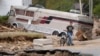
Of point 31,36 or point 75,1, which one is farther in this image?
point 75,1

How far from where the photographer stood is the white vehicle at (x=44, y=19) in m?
31.5

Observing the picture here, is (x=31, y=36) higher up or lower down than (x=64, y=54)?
lower down

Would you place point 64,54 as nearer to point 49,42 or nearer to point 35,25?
point 49,42

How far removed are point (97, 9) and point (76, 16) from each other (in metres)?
8.81

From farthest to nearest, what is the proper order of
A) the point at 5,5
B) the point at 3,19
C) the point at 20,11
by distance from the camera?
the point at 5,5, the point at 3,19, the point at 20,11

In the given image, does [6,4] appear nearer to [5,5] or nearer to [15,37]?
[5,5]

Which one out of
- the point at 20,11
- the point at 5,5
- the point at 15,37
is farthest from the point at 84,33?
the point at 5,5

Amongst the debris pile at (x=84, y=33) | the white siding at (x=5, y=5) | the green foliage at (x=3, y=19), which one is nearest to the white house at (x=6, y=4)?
the white siding at (x=5, y=5)

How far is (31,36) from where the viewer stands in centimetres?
2483

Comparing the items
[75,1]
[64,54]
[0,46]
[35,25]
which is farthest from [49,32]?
[75,1]

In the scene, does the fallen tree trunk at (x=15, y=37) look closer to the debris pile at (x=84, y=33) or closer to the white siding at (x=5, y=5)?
the debris pile at (x=84, y=33)

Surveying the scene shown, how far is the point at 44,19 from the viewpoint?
1286 inches

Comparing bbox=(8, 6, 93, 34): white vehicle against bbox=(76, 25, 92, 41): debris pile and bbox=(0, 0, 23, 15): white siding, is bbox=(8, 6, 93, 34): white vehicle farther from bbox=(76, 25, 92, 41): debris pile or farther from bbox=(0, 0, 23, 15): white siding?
bbox=(0, 0, 23, 15): white siding

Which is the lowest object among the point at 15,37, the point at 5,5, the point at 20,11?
the point at 5,5
